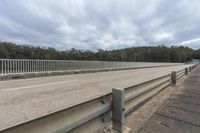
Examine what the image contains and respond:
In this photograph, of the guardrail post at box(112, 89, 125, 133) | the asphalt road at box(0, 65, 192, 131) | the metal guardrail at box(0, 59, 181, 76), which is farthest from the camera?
the metal guardrail at box(0, 59, 181, 76)

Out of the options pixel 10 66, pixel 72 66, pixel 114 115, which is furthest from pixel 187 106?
pixel 72 66

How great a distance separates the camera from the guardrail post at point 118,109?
241 cm

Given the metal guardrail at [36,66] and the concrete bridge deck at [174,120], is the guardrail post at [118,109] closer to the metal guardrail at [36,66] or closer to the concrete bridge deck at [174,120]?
the concrete bridge deck at [174,120]

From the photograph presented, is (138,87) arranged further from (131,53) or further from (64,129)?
(131,53)

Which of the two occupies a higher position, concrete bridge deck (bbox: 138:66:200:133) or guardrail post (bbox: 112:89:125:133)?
guardrail post (bbox: 112:89:125:133)

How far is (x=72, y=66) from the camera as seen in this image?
56.9ft

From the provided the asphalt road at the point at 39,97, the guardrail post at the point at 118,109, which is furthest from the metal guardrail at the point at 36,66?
the guardrail post at the point at 118,109

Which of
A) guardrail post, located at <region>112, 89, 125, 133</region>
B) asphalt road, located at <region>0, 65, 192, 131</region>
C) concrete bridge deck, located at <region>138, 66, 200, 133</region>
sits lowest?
Answer: concrete bridge deck, located at <region>138, 66, 200, 133</region>

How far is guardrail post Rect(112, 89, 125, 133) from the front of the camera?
2.41 meters

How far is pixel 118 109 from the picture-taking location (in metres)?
2.43

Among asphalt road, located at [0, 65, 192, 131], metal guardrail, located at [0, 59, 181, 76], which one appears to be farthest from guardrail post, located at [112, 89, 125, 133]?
metal guardrail, located at [0, 59, 181, 76]

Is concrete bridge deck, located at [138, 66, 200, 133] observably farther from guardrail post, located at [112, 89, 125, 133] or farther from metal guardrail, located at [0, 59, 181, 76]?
metal guardrail, located at [0, 59, 181, 76]

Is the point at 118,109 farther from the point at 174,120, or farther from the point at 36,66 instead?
the point at 36,66

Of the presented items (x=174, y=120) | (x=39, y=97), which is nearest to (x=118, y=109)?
(x=174, y=120)
